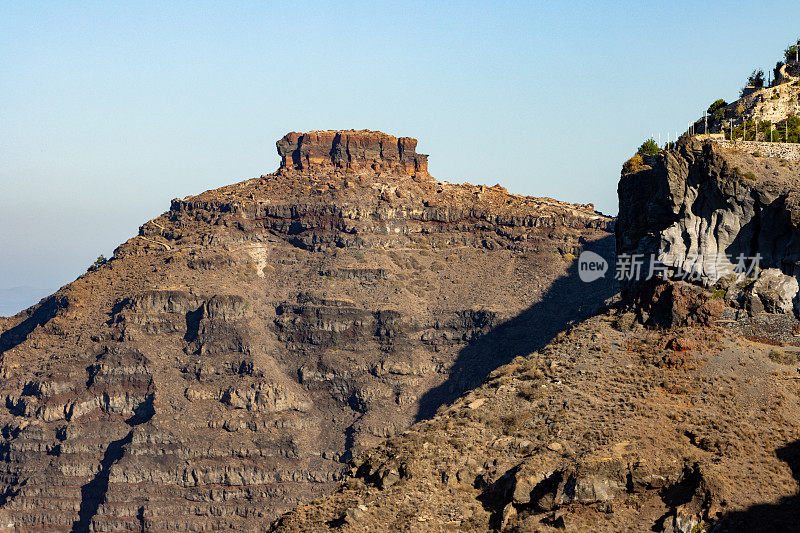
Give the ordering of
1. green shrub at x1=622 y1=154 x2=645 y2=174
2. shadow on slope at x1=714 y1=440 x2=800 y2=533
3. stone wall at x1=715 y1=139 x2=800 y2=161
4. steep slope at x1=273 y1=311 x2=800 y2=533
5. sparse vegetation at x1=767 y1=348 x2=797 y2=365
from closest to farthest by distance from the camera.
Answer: shadow on slope at x1=714 y1=440 x2=800 y2=533, steep slope at x1=273 y1=311 x2=800 y2=533, sparse vegetation at x1=767 y1=348 x2=797 y2=365, stone wall at x1=715 y1=139 x2=800 y2=161, green shrub at x1=622 y1=154 x2=645 y2=174

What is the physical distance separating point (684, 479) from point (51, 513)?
499 ft


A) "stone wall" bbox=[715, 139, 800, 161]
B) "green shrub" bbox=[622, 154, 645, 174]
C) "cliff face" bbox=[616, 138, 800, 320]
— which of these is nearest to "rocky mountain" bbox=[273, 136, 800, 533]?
"cliff face" bbox=[616, 138, 800, 320]

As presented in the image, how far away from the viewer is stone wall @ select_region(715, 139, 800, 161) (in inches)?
3570

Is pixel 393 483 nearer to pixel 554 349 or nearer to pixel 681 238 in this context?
pixel 554 349

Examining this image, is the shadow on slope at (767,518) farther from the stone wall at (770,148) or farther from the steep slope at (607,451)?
the stone wall at (770,148)

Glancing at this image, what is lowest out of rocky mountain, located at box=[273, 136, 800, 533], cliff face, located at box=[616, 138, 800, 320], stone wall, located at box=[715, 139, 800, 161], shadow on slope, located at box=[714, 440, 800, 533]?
shadow on slope, located at box=[714, 440, 800, 533]

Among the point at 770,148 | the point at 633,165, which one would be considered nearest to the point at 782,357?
the point at 770,148

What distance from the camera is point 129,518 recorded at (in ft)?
634

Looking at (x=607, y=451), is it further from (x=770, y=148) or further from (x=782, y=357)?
(x=770, y=148)

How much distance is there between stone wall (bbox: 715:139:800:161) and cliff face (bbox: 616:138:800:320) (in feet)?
4.33

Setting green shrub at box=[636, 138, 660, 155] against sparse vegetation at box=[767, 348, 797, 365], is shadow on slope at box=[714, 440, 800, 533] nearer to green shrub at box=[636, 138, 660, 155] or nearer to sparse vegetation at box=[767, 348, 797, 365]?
sparse vegetation at box=[767, 348, 797, 365]

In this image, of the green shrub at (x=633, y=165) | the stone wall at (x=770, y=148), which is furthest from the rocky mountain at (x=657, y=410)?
the green shrub at (x=633, y=165)

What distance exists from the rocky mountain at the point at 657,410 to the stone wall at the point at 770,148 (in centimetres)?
130

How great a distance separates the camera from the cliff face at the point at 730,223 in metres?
82.2
